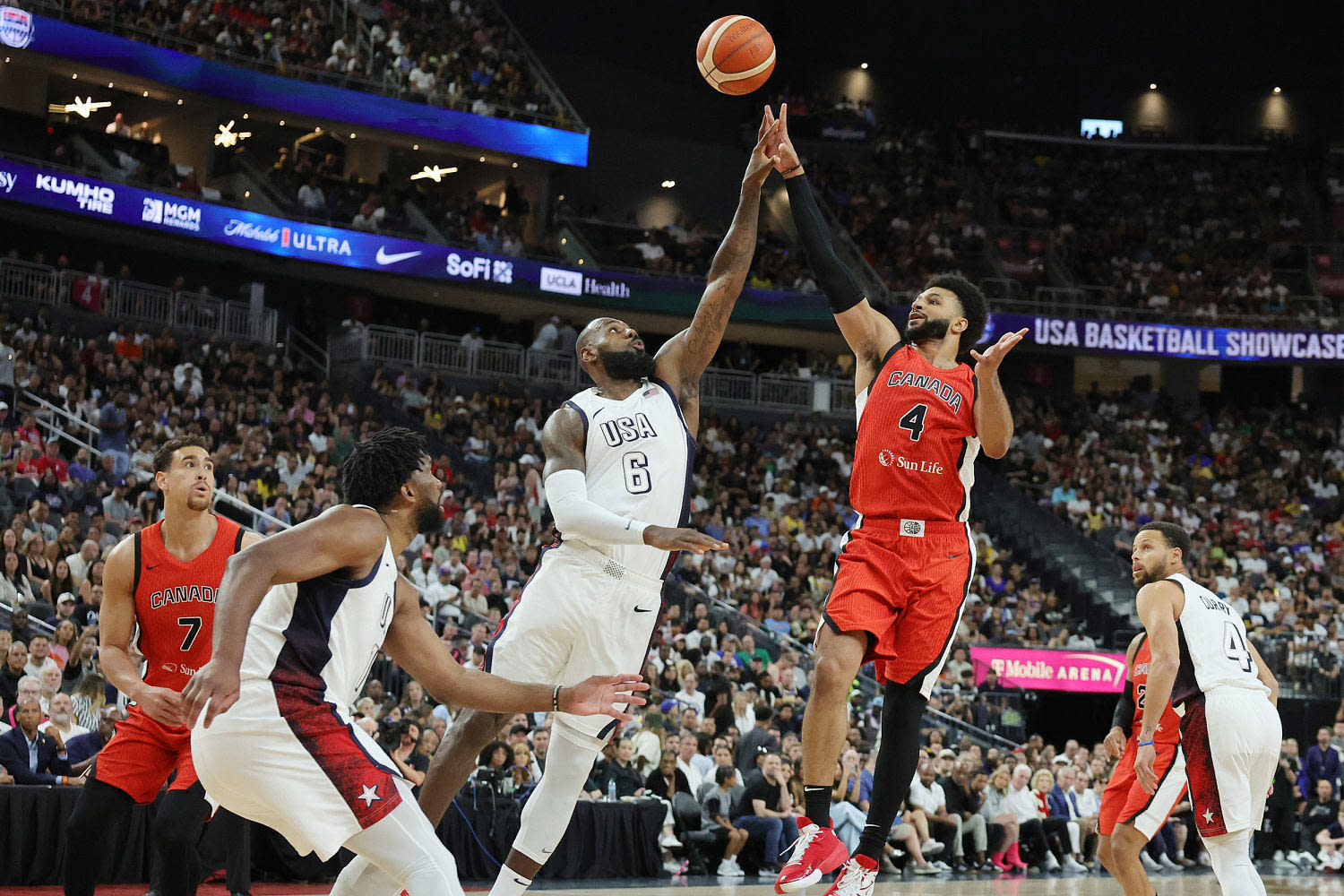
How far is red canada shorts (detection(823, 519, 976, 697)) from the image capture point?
5.79 meters

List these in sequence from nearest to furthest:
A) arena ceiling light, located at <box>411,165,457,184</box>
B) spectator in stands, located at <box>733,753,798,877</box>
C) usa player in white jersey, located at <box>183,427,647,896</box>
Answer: usa player in white jersey, located at <box>183,427,647,896</box> → spectator in stands, located at <box>733,753,798,877</box> → arena ceiling light, located at <box>411,165,457,184</box>

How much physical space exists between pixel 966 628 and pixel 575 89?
18.6m

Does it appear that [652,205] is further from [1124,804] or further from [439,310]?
[1124,804]

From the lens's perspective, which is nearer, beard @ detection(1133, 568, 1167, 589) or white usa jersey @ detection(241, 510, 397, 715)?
white usa jersey @ detection(241, 510, 397, 715)

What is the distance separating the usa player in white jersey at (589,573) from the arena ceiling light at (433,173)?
1006 inches

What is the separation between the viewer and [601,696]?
4.56m

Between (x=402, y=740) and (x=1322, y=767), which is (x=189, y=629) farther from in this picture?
(x=1322, y=767)

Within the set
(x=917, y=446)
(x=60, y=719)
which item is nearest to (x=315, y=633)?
(x=917, y=446)

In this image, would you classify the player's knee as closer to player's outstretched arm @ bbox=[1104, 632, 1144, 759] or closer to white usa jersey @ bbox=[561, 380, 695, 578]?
white usa jersey @ bbox=[561, 380, 695, 578]

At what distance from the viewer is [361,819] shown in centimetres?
429

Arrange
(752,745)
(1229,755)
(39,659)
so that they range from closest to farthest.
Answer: (1229,755) → (39,659) → (752,745)

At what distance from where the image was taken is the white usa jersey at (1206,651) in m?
7.25

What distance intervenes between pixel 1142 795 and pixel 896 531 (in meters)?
2.45

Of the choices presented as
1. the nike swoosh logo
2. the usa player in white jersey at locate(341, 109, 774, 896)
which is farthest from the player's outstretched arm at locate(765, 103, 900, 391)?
the nike swoosh logo
